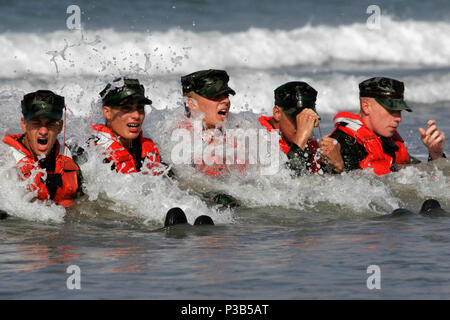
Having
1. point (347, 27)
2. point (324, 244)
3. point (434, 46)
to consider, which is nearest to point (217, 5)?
point (347, 27)

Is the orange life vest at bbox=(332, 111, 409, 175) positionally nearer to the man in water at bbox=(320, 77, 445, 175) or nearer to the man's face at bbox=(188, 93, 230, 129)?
the man in water at bbox=(320, 77, 445, 175)

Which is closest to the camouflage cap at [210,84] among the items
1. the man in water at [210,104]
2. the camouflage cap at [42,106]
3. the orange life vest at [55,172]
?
the man in water at [210,104]

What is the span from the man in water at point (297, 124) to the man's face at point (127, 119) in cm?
168

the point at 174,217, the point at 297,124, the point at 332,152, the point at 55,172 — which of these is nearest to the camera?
Result: the point at 174,217

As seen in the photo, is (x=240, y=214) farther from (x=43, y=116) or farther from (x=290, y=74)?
(x=290, y=74)

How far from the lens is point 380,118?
9500 millimetres

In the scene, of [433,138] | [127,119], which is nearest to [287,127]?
[433,138]

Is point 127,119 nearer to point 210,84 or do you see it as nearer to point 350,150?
point 210,84

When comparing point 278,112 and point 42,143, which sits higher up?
point 278,112

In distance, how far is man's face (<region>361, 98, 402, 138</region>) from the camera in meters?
9.48

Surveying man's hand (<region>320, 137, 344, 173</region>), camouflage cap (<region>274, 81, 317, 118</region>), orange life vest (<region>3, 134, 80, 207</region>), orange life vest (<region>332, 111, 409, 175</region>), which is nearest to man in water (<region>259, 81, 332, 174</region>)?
camouflage cap (<region>274, 81, 317, 118</region>)

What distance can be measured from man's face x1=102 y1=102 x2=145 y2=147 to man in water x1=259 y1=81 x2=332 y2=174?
1682 millimetres

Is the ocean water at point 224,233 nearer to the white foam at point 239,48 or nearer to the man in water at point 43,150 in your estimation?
the man in water at point 43,150

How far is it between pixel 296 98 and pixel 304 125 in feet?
1.05
